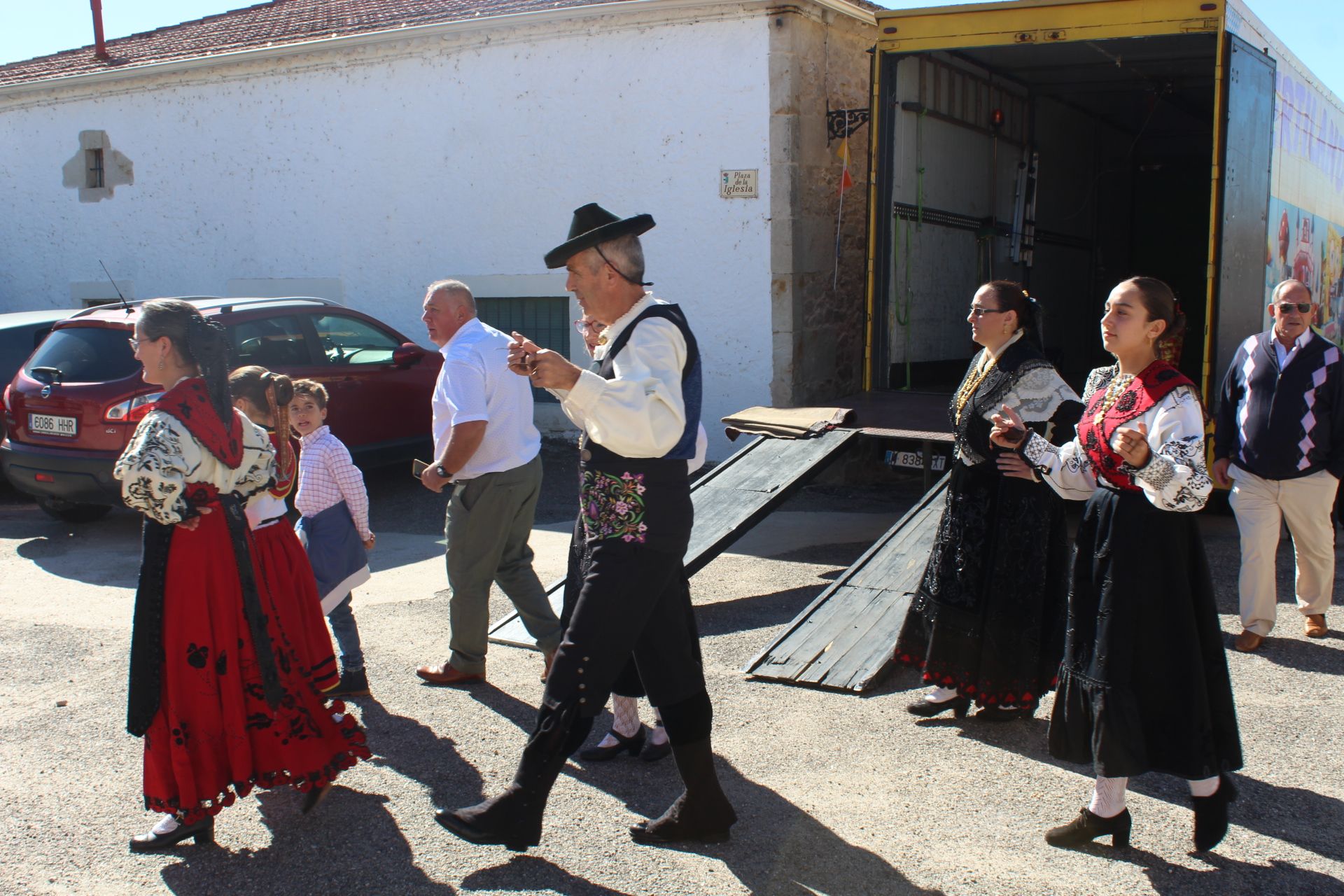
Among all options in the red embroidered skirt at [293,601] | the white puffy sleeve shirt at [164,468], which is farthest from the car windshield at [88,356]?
the white puffy sleeve shirt at [164,468]

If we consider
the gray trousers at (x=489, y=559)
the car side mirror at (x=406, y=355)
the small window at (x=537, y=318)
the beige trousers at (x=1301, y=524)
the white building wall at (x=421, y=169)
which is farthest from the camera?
the small window at (x=537, y=318)

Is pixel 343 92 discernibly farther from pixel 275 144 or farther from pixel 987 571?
pixel 987 571

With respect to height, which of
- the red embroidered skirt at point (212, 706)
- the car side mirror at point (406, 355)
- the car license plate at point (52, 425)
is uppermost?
the car side mirror at point (406, 355)

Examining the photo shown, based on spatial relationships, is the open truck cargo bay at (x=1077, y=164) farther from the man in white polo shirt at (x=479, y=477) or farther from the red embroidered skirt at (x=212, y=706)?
the red embroidered skirt at (x=212, y=706)

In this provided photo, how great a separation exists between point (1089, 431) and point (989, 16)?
5.45m

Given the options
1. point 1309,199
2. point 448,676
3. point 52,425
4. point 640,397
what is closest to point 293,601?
point 448,676

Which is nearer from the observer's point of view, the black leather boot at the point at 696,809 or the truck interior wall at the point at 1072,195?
the black leather boot at the point at 696,809

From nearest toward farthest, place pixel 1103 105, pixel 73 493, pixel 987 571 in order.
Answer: pixel 987 571
pixel 73 493
pixel 1103 105

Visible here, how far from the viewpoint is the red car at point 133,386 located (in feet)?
25.6

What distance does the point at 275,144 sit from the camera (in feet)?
42.8

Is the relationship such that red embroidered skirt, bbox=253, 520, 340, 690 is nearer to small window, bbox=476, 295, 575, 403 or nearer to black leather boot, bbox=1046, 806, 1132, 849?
black leather boot, bbox=1046, 806, 1132, 849

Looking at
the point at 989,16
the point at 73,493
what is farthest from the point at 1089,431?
the point at 73,493

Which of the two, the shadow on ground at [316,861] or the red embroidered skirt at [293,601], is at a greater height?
the red embroidered skirt at [293,601]

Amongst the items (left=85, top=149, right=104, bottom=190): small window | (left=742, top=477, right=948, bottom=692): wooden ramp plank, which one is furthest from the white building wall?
(left=742, top=477, right=948, bottom=692): wooden ramp plank
